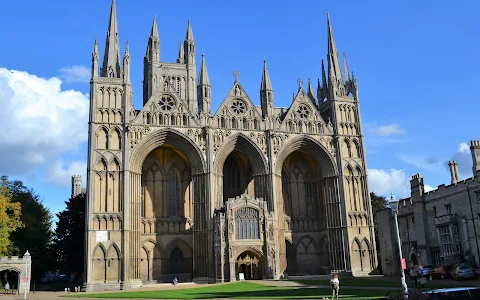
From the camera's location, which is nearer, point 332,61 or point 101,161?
point 101,161

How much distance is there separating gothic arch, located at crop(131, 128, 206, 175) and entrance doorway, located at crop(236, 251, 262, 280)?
9.47 metres

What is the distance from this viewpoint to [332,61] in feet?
189

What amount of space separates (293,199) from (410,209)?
1361cm

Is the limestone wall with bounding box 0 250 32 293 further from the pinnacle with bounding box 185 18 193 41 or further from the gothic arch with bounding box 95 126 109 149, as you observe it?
the pinnacle with bounding box 185 18 193 41

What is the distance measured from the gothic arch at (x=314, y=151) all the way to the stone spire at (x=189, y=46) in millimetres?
30645

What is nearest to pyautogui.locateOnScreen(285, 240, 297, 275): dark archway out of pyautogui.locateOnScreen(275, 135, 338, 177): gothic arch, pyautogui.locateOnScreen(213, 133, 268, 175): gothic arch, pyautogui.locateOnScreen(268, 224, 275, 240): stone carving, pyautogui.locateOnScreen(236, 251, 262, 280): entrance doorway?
pyautogui.locateOnScreen(268, 224, 275, 240): stone carving

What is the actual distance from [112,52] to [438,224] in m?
36.8

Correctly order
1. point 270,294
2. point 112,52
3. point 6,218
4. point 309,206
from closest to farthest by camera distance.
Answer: point 270,294 < point 6,218 < point 112,52 < point 309,206

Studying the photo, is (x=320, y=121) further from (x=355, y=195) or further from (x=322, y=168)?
(x=355, y=195)

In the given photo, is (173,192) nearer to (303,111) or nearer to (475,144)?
(303,111)

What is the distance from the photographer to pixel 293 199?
5459cm

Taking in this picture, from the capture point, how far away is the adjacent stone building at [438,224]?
37.3 meters

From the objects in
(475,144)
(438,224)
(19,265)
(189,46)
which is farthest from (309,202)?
(189,46)

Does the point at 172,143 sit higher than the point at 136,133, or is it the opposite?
the point at 136,133
